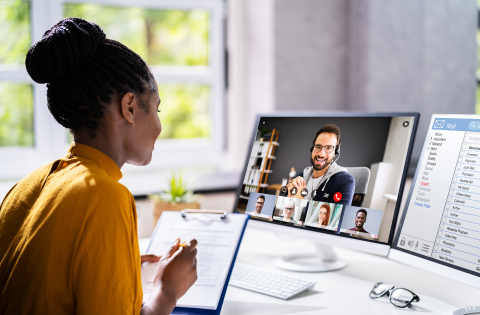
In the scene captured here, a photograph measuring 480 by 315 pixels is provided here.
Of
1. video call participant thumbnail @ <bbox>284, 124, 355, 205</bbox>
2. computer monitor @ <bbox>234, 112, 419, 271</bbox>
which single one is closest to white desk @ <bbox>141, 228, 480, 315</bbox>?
computer monitor @ <bbox>234, 112, 419, 271</bbox>

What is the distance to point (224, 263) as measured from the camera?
101 cm

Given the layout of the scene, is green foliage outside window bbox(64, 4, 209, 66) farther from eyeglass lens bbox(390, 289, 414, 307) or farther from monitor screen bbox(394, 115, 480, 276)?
eyeglass lens bbox(390, 289, 414, 307)

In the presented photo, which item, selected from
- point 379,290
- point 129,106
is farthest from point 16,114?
point 379,290

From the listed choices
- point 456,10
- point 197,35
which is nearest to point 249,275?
point 197,35

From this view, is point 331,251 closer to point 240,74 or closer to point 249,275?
point 249,275

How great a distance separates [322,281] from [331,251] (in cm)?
18

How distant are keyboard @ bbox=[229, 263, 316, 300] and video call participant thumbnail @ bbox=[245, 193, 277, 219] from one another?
162 millimetres

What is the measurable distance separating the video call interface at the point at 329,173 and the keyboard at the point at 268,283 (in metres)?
0.15

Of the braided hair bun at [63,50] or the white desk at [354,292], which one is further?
the white desk at [354,292]

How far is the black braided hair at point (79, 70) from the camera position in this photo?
76 cm

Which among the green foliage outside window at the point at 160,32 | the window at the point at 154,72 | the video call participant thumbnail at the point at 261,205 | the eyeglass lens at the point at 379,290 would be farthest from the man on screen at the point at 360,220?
the green foliage outside window at the point at 160,32

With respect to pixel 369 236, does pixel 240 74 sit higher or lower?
higher

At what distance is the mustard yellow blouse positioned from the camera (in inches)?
26.6

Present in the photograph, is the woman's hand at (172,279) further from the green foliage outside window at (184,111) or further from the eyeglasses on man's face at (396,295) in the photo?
the green foliage outside window at (184,111)
